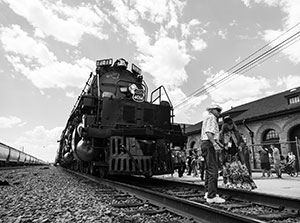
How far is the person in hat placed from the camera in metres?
5.40

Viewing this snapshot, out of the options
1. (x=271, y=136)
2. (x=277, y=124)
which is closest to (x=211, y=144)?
(x=277, y=124)

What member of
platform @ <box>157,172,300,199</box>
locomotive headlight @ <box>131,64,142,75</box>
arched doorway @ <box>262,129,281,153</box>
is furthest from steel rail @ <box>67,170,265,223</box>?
arched doorway @ <box>262,129,281,153</box>

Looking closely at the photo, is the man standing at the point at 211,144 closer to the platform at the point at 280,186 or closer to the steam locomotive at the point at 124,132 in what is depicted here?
the platform at the point at 280,186

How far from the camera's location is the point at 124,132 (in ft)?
21.1

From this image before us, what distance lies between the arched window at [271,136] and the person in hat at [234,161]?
15279mm

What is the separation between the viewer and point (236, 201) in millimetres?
4199

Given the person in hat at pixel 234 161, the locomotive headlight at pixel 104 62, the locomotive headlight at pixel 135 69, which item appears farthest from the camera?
the locomotive headlight at pixel 135 69

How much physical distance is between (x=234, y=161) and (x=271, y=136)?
52.7ft

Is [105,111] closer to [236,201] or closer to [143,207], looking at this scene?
[143,207]

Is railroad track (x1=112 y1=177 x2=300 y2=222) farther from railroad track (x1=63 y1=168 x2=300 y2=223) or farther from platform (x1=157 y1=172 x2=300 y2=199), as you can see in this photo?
platform (x1=157 y1=172 x2=300 y2=199)

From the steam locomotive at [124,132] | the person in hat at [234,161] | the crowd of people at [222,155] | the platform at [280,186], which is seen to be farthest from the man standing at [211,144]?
the steam locomotive at [124,132]

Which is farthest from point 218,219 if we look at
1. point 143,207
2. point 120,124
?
point 120,124

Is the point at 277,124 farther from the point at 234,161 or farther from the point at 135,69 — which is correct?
the point at 234,161

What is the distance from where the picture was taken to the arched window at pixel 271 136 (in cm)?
1912
